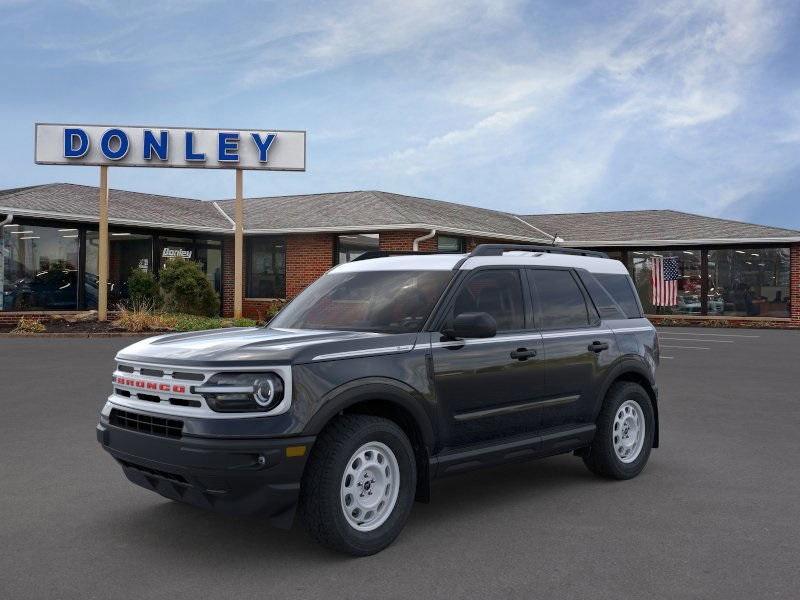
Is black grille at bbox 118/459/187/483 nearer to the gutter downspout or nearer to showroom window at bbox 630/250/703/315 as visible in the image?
the gutter downspout

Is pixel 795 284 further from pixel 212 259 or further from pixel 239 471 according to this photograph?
pixel 239 471

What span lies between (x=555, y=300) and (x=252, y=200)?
29.4 meters

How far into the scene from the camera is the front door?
5.23m

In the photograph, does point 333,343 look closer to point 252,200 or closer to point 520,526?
point 520,526

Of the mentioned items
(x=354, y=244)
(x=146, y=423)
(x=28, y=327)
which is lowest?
(x=146, y=423)

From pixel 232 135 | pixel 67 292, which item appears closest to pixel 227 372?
pixel 232 135

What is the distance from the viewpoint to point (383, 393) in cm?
479

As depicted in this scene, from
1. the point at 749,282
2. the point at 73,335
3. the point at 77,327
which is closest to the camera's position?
the point at 73,335

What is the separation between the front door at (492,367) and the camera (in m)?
5.23

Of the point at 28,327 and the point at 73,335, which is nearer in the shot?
the point at 73,335

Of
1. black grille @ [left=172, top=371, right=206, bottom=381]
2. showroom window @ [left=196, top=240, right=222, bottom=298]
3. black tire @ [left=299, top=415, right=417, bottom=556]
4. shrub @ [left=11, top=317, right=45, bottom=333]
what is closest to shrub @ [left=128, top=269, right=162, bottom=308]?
showroom window @ [left=196, top=240, right=222, bottom=298]

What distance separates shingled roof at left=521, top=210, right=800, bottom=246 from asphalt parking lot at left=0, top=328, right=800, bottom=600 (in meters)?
22.8

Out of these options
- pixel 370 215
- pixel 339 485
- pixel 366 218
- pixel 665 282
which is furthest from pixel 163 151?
pixel 339 485

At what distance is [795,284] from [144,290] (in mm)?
22224
